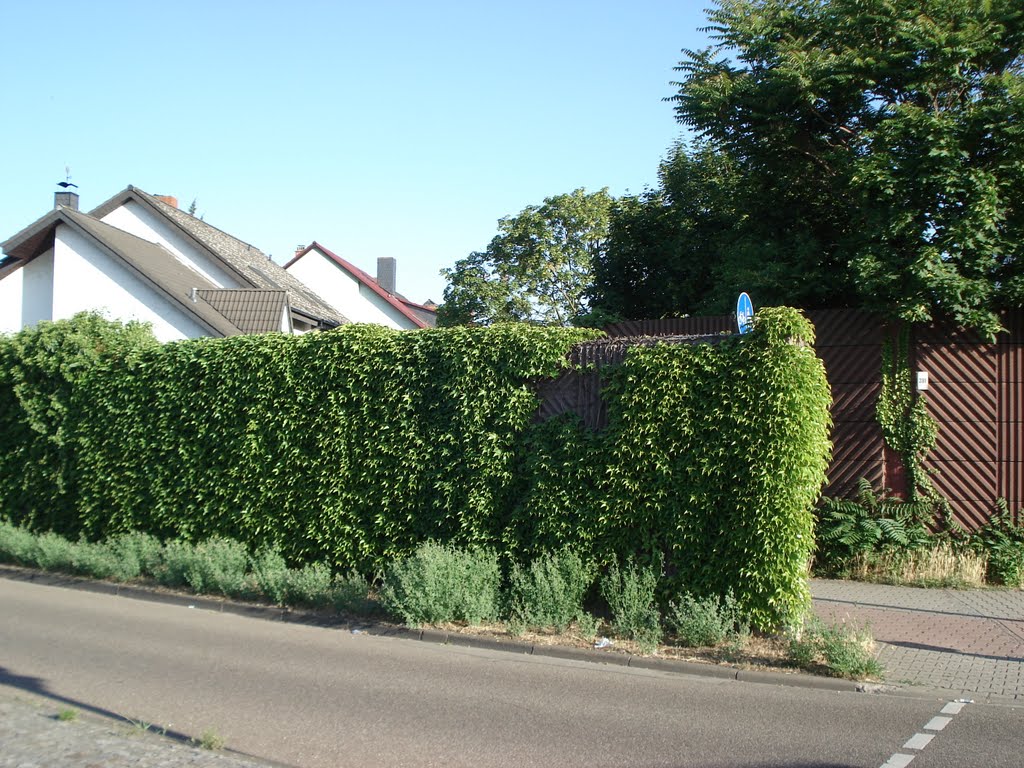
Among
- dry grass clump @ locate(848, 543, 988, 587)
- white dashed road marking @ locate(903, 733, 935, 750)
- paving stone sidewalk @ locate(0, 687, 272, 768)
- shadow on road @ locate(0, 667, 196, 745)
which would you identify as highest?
dry grass clump @ locate(848, 543, 988, 587)

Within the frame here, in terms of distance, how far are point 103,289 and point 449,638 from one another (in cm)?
1656

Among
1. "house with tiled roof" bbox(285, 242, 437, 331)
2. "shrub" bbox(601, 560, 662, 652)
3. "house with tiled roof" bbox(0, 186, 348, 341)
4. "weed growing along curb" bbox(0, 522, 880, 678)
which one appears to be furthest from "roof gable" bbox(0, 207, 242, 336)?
"house with tiled roof" bbox(285, 242, 437, 331)

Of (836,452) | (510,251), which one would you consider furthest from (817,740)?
(510,251)

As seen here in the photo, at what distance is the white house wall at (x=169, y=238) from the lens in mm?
26766

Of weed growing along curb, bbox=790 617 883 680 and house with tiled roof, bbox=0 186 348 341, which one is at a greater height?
house with tiled roof, bbox=0 186 348 341

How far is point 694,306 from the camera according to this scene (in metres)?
15.6

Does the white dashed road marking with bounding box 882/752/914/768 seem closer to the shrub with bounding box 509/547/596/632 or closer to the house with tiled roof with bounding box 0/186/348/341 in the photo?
the shrub with bounding box 509/547/596/632

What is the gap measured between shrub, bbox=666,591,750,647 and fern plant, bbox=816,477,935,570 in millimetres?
3128

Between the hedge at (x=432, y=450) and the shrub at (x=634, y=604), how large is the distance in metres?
0.27

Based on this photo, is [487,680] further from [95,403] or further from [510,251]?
[510,251]

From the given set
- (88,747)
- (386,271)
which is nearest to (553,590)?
(88,747)

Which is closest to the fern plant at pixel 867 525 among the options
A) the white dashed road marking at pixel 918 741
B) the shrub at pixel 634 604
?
the shrub at pixel 634 604

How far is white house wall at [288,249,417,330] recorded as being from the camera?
44969 millimetres

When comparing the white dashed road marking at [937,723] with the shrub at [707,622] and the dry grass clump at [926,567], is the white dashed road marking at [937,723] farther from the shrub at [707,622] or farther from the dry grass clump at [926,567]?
the dry grass clump at [926,567]
